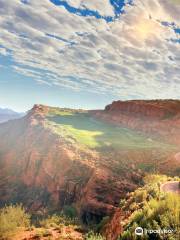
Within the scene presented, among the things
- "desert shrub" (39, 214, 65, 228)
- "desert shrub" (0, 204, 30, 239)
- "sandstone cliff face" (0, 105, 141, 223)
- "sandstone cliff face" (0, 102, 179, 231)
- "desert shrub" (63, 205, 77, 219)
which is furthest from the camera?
"sandstone cliff face" (0, 102, 179, 231)

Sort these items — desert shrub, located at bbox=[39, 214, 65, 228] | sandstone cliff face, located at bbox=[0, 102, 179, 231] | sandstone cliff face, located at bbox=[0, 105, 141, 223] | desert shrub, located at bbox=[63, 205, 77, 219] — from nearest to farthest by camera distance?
desert shrub, located at bbox=[39, 214, 65, 228], desert shrub, located at bbox=[63, 205, 77, 219], sandstone cliff face, located at bbox=[0, 105, 141, 223], sandstone cliff face, located at bbox=[0, 102, 179, 231]

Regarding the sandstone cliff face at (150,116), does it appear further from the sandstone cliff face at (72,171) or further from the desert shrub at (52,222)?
the desert shrub at (52,222)

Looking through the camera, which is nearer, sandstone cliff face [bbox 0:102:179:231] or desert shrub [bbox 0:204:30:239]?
desert shrub [bbox 0:204:30:239]

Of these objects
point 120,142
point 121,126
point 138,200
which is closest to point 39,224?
point 138,200

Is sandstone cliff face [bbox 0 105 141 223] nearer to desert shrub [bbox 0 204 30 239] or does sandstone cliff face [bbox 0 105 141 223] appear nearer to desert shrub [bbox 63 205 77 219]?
desert shrub [bbox 63 205 77 219]

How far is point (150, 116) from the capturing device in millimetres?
53000

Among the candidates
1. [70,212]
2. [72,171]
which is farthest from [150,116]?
[70,212]

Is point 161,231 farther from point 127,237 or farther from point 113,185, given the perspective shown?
point 113,185

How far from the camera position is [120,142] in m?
39.3

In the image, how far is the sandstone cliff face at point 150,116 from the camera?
45056 mm

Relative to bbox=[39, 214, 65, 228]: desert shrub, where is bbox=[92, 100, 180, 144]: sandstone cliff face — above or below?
above

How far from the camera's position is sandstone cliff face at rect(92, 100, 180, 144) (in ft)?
148

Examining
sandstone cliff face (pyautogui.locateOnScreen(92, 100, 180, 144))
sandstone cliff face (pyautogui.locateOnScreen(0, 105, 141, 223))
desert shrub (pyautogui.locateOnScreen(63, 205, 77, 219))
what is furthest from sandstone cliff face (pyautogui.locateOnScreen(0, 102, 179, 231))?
desert shrub (pyautogui.locateOnScreen(63, 205, 77, 219))

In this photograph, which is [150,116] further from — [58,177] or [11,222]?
[11,222]
